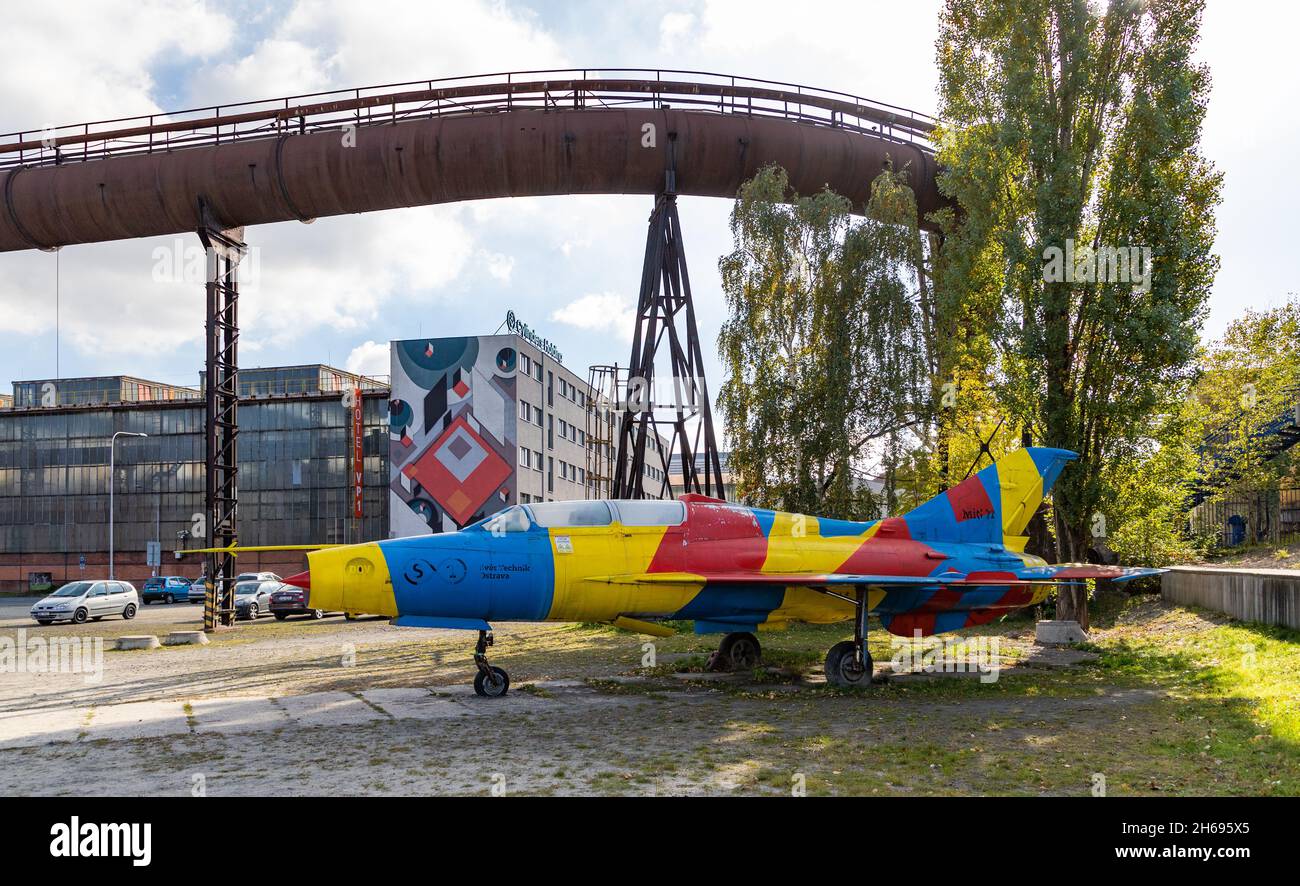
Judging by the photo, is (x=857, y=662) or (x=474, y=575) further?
(x=857, y=662)

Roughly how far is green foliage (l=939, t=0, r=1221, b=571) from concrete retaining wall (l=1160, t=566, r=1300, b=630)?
213 cm

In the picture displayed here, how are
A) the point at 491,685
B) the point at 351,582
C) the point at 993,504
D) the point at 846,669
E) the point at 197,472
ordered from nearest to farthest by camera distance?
the point at 351,582 < the point at 491,685 < the point at 846,669 < the point at 993,504 < the point at 197,472

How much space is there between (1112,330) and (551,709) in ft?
48.8

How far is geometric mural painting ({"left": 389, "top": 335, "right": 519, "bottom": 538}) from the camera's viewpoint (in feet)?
178

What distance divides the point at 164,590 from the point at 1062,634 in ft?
177

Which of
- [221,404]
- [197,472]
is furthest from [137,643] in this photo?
[197,472]

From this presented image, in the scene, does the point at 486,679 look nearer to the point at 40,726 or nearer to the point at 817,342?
the point at 40,726

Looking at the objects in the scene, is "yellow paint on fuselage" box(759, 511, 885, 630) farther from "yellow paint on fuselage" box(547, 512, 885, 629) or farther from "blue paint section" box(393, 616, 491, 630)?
"blue paint section" box(393, 616, 491, 630)

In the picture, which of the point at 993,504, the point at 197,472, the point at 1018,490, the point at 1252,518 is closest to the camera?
the point at 993,504

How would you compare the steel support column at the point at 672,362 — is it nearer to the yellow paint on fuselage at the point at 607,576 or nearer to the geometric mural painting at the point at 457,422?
the yellow paint on fuselage at the point at 607,576

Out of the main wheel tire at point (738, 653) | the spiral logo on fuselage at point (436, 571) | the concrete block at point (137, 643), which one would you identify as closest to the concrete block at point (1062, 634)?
the main wheel tire at point (738, 653)

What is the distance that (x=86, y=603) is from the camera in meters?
36.3

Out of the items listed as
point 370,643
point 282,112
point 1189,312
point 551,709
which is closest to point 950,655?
point 1189,312

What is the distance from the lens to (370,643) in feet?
78.9
